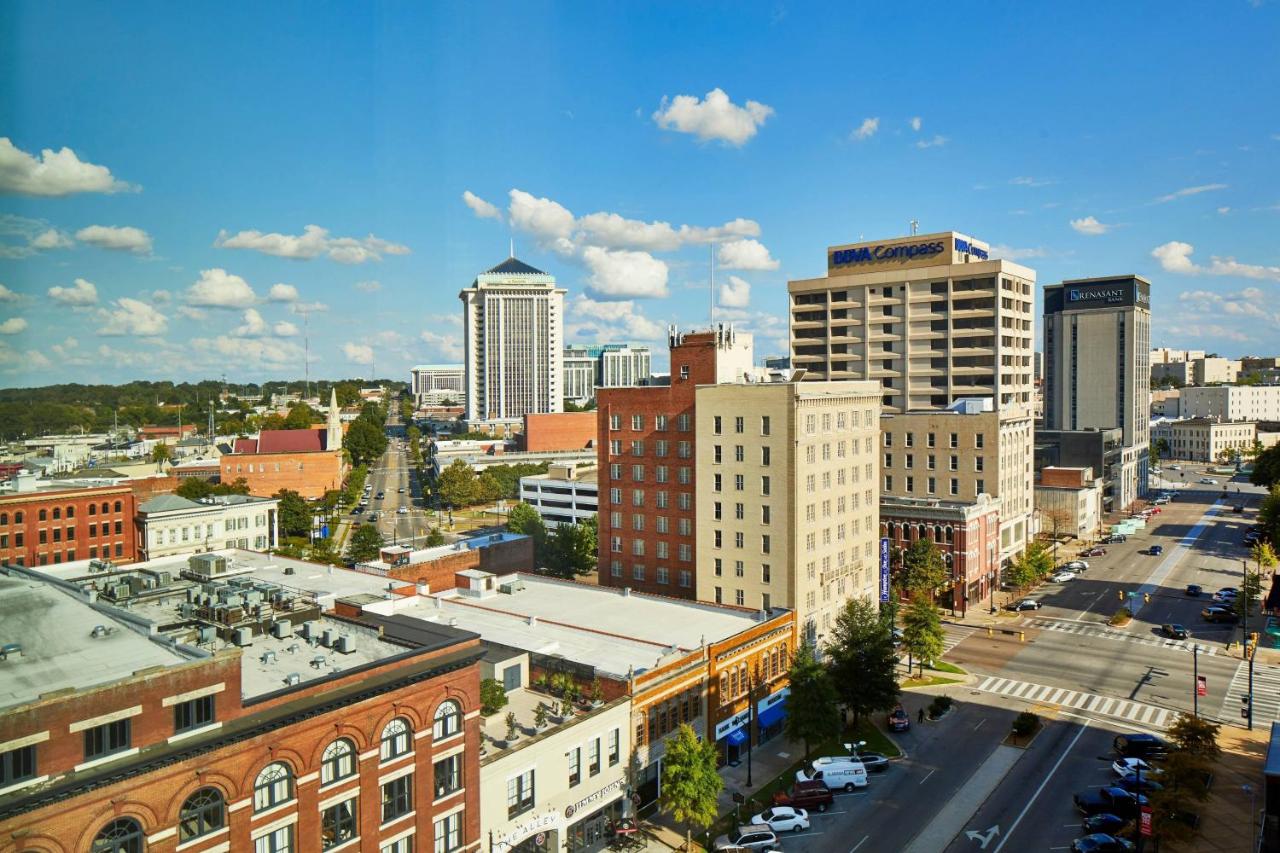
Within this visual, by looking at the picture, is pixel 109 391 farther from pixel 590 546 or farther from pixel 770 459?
pixel 590 546

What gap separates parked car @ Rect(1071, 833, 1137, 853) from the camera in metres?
38.2

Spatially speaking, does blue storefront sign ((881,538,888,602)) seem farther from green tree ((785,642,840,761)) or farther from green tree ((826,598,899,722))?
green tree ((785,642,840,761))

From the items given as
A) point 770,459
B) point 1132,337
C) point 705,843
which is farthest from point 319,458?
point 1132,337

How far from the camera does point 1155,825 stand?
125 feet

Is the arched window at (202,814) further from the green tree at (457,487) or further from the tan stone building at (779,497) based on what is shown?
the green tree at (457,487)

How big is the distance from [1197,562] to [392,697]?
10590 centimetres

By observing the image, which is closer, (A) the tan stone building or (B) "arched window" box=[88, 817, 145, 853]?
(B) "arched window" box=[88, 817, 145, 853]

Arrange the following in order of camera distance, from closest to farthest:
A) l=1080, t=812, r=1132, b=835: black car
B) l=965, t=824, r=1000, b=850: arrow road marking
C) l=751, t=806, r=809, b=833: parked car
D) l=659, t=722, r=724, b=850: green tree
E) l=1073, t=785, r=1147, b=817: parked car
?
1. l=659, t=722, r=724, b=850: green tree
2. l=965, t=824, r=1000, b=850: arrow road marking
3. l=1080, t=812, r=1132, b=835: black car
4. l=751, t=806, r=809, b=833: parked car
5. l=1073, t=785, r=1147, b=817: parked car

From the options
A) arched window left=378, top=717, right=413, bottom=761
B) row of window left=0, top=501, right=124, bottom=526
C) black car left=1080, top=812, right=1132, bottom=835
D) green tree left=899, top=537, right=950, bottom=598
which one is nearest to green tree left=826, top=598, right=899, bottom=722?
black car left=1080, top=812, right=1132, bottom=835

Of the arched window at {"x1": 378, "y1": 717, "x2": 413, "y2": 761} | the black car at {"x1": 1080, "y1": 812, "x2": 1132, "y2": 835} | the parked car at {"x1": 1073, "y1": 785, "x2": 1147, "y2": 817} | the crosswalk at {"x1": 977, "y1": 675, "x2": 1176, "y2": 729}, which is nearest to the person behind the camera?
the arched window at {"x1": 378, "y1": 717, "x2": 413, "y2": 761}

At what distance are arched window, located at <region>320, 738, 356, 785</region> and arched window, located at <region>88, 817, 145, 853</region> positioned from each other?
5.74 metres

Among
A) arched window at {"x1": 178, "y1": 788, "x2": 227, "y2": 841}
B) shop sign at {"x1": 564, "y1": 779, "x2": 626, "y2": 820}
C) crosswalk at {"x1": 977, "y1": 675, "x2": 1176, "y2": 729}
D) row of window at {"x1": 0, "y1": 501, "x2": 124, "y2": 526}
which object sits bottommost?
crosswalk at {"x1": 977, "y1": 675, "x2": 1176, "y2": 729}

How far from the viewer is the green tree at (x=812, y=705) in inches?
1879

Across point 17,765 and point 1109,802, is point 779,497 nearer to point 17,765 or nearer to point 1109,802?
point 1109,802
